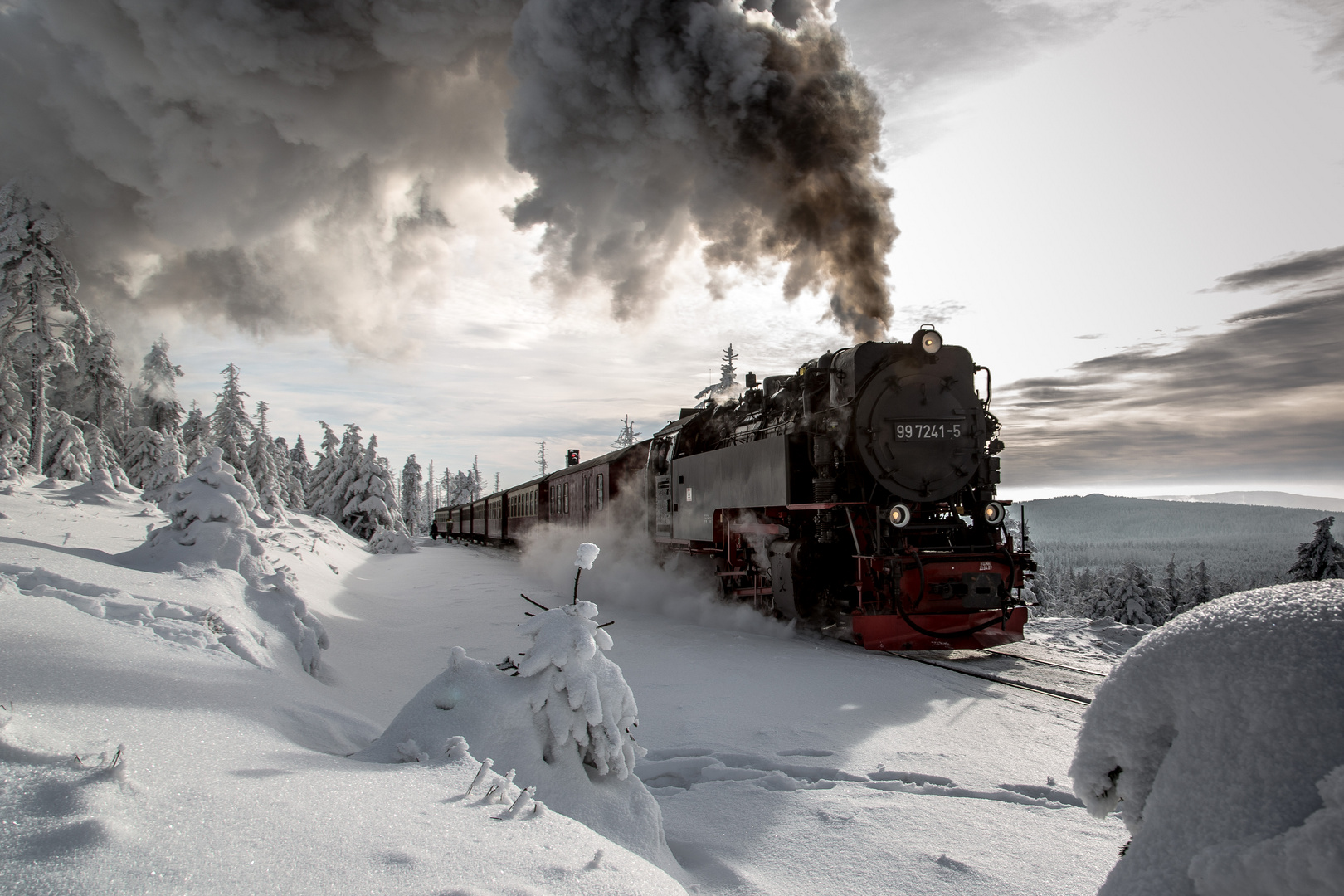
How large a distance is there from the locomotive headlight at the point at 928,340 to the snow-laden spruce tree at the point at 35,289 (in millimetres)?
19793

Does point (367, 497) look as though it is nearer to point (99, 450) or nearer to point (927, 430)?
point (99, 450)

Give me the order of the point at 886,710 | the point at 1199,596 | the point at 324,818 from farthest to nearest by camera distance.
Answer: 1. the point at 1199,596
2. the point at 886,710
3. the point at 324,818

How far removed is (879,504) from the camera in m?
8.25

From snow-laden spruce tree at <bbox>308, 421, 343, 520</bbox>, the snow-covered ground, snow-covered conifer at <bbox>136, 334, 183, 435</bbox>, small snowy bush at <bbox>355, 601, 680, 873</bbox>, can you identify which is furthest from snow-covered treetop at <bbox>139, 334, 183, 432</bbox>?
small snowy bush at <bbox>355, 601, 680, 873</bbox>

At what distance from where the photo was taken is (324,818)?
189cm

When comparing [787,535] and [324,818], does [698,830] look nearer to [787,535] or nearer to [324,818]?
[324,818]

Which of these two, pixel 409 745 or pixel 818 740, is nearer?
Answer: pixel 409 745

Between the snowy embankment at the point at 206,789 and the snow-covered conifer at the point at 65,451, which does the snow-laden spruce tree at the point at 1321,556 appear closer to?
the snowy embankment at the point at 206,789

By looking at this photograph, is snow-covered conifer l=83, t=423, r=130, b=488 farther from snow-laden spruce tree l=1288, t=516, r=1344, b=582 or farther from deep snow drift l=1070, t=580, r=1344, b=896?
snow-laden spruce tree l=1288, t=516, r=1344, b=582

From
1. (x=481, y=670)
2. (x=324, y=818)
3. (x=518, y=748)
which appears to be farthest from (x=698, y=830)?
(x=324, y=818)

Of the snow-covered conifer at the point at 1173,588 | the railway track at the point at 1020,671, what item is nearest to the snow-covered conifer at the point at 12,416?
the railway track at the point at 1020,671

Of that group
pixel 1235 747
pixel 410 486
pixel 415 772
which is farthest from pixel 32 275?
pixel 410 486

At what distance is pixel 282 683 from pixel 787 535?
6549 millimetres

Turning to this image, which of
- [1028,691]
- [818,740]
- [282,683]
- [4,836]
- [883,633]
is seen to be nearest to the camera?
[4,836]
